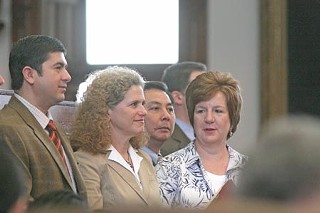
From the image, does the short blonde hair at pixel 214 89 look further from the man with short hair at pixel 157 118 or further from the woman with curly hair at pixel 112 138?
the man with short hair at pixel 157 118

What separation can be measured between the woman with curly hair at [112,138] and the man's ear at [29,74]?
282 millimetres

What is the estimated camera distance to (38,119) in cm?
360

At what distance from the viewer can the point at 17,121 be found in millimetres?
3486

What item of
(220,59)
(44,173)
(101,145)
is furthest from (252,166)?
(220,59)

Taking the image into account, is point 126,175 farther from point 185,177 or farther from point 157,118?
point 157,118

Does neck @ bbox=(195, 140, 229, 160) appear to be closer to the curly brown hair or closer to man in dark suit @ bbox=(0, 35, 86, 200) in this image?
the curly brown hair

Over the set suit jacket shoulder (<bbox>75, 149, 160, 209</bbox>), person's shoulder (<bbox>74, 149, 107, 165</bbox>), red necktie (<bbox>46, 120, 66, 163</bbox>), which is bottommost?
suit jacket shoulder (<bbox>75, 149, 160, 209</bbox>)

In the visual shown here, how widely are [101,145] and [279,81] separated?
3.21m

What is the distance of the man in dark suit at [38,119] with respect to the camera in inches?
134

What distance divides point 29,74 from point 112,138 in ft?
1.52

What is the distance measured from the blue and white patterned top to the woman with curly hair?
0.06 m

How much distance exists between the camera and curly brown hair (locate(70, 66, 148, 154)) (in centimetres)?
382

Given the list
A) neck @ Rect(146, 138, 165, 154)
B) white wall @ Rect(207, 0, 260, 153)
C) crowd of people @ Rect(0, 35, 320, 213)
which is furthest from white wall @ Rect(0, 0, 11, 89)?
crowd of people @ Rect(0, 35, 320, 213)

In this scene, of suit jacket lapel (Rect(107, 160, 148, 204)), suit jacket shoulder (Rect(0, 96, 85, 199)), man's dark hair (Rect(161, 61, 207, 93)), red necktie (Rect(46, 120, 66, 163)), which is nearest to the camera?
suit jacket shoulder (Rect(0, 96, 85, 199))
